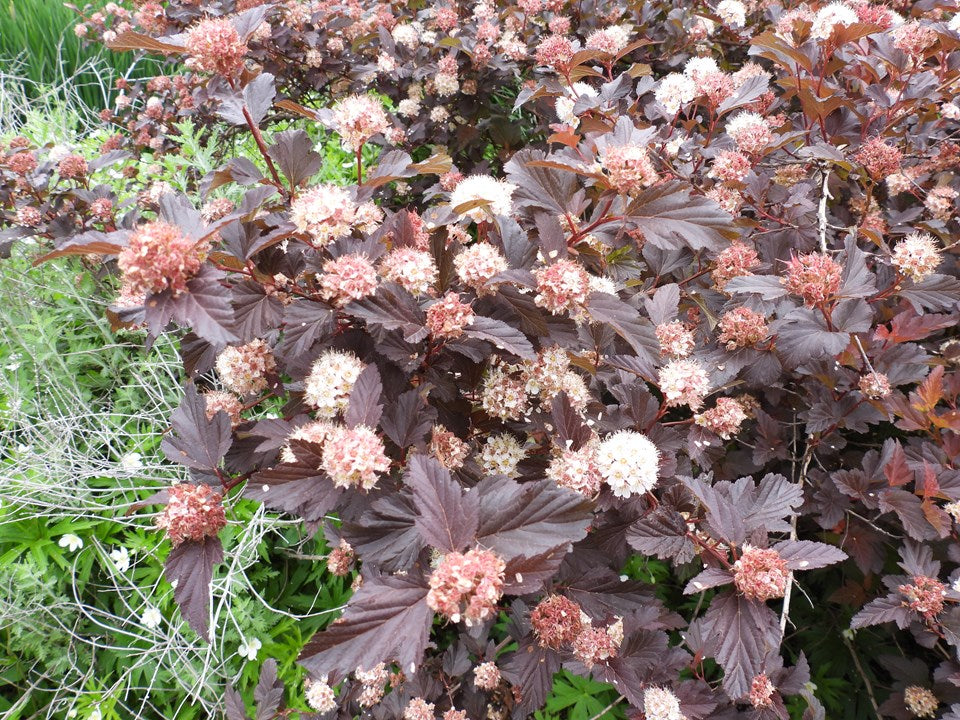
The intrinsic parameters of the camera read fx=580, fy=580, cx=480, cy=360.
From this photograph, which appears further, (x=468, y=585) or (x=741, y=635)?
(x=741, y=635)

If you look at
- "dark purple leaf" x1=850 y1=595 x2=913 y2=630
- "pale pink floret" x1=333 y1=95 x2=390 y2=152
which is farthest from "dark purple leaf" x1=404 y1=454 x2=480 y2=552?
"dark purple leaf" x1=850 y1=595 x2=913 y2=630

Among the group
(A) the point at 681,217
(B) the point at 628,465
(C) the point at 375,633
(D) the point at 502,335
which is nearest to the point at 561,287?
(D) the point at 502,335

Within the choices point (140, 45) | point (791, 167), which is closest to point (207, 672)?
point (140, 45)

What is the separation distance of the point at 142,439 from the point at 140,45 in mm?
1961

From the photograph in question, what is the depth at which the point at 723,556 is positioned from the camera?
1.03 meters

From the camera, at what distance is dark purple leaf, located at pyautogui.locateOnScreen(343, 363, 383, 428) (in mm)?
914

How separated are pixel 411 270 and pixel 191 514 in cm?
55

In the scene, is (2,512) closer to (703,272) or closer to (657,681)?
(657,681)

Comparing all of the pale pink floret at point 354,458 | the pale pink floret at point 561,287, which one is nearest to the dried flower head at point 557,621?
the pale pink floret at point 354,458

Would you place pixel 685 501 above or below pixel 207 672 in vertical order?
above

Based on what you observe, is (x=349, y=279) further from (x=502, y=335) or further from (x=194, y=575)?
(x=194, y=575)

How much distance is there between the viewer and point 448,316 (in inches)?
37.2

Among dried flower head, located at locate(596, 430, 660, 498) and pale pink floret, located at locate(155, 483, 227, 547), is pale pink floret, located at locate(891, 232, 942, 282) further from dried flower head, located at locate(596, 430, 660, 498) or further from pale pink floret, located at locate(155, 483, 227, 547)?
pale pink floret, located at locate(155, 483, 227, 547)

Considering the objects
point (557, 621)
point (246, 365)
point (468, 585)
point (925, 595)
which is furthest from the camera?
point (925, 595)
